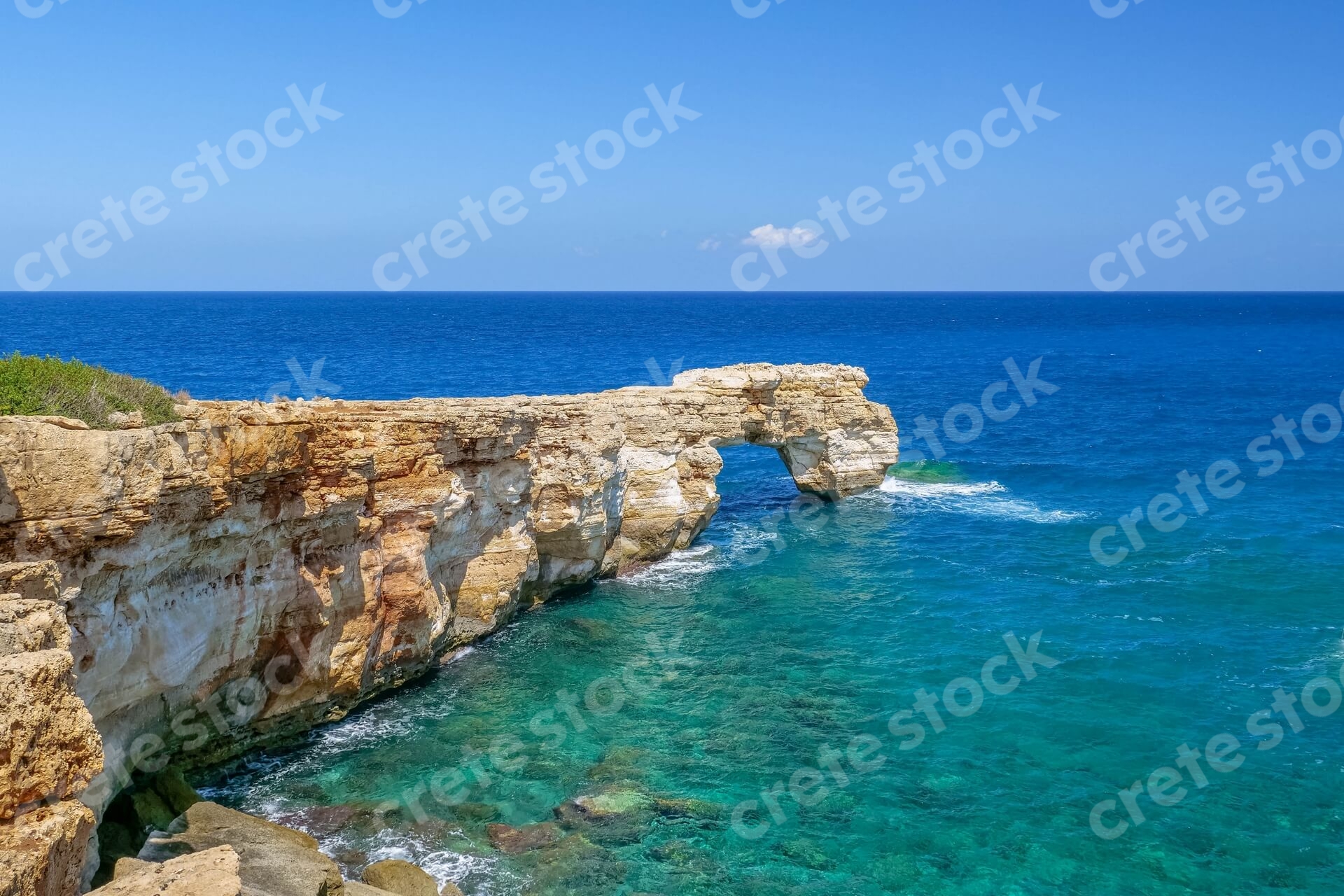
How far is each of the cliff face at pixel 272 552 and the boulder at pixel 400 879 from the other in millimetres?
4649

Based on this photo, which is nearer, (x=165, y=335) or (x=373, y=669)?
(x=373, y=669)

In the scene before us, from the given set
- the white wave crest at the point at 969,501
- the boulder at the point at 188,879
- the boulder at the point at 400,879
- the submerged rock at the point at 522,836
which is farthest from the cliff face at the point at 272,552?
the white wave crest at the point at 969,501

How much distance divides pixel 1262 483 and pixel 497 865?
44.5m

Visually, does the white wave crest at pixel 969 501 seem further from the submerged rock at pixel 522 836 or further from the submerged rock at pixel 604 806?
the submerged rock at pixel 522 836

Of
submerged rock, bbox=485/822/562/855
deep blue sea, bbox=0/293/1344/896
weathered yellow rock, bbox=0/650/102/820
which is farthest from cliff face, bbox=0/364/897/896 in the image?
submerged rock, bbox=485/822/562/855

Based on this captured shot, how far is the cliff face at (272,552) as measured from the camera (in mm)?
10906

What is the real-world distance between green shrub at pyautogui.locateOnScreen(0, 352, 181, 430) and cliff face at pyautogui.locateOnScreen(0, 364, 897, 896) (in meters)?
1.06

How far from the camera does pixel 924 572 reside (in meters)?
34.2

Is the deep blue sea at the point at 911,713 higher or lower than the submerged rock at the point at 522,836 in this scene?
lower

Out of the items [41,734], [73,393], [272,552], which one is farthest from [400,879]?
[73,393]

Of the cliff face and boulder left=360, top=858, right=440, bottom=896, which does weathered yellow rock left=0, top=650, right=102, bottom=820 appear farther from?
boulder left=360, top=858, right=440, bottom=896

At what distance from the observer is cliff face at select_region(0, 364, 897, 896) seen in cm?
1091

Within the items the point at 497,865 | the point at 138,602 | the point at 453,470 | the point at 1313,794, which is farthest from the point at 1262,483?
the point at 138,602

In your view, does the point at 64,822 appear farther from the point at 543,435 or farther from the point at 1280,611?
the point at 1280,611
